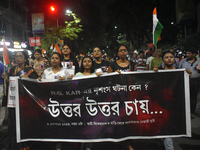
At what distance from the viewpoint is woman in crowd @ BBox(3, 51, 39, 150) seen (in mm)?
4004

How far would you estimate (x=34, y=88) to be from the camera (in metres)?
3.90

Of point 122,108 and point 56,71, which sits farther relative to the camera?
point 56,71

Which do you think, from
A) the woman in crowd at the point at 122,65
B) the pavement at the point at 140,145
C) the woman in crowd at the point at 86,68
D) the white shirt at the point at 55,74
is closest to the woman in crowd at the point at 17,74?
the white shirt at the point at 55,74

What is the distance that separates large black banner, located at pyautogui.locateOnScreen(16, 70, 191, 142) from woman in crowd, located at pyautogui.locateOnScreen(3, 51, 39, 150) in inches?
25.7

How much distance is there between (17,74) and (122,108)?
2.20 meters

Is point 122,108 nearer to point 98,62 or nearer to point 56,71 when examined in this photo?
point 56,71

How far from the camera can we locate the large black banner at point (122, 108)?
3.71 m

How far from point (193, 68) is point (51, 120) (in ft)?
13.5

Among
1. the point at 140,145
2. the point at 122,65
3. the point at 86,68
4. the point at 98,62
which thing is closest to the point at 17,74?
the point at 86,68

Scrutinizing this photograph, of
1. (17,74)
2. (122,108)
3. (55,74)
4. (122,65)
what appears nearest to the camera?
(122,108)

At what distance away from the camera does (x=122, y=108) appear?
372 centimetres

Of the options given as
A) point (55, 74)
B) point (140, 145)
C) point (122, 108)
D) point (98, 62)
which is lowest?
point (140, 145)

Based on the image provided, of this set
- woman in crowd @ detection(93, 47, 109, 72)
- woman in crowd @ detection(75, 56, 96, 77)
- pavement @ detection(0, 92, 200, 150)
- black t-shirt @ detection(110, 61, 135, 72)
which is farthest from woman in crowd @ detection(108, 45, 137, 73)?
pavement @ detection(0, 92, 200, 150)

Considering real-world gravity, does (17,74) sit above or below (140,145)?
above
